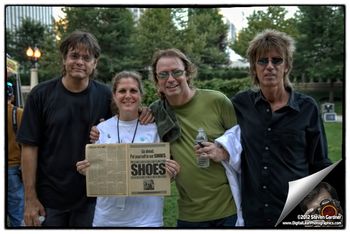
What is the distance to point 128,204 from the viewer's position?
267 centimetres

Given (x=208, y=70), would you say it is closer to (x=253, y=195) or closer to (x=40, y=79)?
(x=253, y=195)

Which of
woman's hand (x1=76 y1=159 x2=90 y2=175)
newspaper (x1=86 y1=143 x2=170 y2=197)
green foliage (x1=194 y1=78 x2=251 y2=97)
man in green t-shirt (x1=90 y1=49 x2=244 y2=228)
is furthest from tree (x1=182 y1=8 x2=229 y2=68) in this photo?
woman's hand (x1=76 y1=159 x2=90 y2=175)

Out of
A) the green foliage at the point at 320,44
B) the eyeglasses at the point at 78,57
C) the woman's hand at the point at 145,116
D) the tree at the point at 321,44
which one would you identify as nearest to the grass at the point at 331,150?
the tree at the point at 321,44

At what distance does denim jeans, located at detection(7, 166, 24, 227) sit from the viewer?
2.87 m

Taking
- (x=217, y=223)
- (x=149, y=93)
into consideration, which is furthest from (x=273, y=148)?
(x=149, y=93)

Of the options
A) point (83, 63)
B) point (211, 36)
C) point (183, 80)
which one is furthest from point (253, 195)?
point (83, 63)

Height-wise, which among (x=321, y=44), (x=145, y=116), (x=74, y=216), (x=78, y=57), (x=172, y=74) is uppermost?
(x=321, y=44)

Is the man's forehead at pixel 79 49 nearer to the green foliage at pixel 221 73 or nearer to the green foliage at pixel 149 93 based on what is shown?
the green foliage at pixel 149 93

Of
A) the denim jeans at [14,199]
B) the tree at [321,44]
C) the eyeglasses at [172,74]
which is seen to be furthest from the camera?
the denim jeans at [14,199]

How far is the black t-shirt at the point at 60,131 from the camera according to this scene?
262 centimetres

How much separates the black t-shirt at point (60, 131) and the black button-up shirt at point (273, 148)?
0.99 m

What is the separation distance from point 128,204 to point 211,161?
2.12 ft

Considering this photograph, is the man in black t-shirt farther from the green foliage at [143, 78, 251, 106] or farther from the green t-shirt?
the green t-shirt

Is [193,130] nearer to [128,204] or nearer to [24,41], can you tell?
[128,204]
